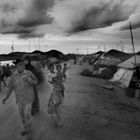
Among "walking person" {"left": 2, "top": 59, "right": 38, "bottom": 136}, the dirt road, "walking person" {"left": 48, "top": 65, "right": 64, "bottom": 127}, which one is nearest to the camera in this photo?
"walking person" {"left": 2, "top": 59, "right": 38, "bottom": 136}

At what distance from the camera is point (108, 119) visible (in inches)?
266

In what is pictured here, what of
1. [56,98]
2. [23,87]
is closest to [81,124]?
[56,98]

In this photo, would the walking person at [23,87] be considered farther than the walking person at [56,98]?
No

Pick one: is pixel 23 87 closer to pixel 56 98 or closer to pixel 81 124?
pixel 56 98

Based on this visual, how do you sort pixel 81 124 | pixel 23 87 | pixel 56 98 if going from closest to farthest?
pixel 23 87 → pixel 56 98 → pixel 81 124

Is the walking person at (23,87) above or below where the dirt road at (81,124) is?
above

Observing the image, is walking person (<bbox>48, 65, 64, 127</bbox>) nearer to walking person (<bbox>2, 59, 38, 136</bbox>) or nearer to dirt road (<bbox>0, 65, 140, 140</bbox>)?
dirt road (<bbox>0, 65, 140, 140</bbox>)

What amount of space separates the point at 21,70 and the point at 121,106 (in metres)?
6.21

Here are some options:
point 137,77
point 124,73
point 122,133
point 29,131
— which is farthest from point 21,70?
point 124,73

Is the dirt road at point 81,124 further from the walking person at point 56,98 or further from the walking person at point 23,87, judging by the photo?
the walking person at point 23,87

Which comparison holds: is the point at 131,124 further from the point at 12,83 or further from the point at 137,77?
the point at 137,77

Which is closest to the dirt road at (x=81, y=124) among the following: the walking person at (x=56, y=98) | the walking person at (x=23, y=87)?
the walking person at (x=56, y=98)

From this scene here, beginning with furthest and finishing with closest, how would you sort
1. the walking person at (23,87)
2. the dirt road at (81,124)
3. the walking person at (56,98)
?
the walking person at (56,98) < the dirt road at (81,124) < the walking person at (23,87)

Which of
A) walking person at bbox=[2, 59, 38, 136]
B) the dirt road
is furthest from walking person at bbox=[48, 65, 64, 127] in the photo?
walking person at bbox=[2, 59, 38, 136]
